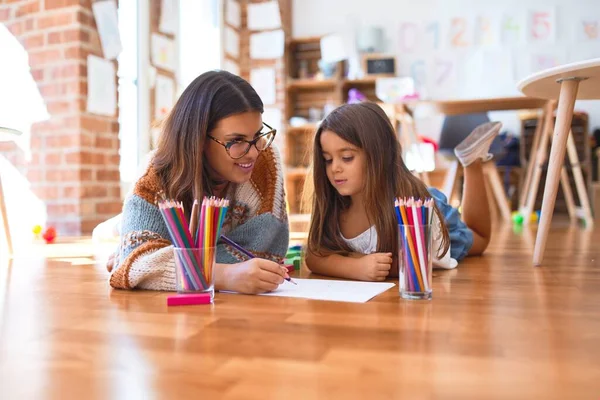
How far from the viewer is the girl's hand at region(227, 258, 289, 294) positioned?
1092 millimetres

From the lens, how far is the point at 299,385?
607 mm

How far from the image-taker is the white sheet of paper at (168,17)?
355 centimetres

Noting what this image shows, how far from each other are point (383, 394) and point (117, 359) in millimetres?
330

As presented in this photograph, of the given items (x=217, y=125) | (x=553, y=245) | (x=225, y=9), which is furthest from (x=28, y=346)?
(x=225, y=9)

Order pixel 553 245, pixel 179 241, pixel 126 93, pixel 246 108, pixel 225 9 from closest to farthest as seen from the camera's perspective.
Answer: pixel 179 241 → pixel 246 108 → pixel 553 245 → pixel 126 93 → pixel 225 9

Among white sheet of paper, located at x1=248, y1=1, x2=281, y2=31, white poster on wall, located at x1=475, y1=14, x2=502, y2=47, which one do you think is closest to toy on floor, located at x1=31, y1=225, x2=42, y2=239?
white sheet of paper, located at x1=248, y1=1, x2=281, y2=31

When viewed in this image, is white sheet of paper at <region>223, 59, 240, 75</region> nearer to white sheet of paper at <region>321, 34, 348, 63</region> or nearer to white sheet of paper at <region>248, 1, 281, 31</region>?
white sheet of paper at <region>248, 1, 281, 31</region>

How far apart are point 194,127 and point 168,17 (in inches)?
105

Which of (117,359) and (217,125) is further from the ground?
(217,125)

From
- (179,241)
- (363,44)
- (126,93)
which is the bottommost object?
(179,241)

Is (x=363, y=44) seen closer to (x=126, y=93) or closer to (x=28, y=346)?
(x=126, y=93)

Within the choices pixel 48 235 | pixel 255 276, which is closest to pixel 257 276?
pixel 255 276

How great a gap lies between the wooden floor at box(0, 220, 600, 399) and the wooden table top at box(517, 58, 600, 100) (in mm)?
502

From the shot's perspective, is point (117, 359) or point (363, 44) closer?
point (117, 359)
